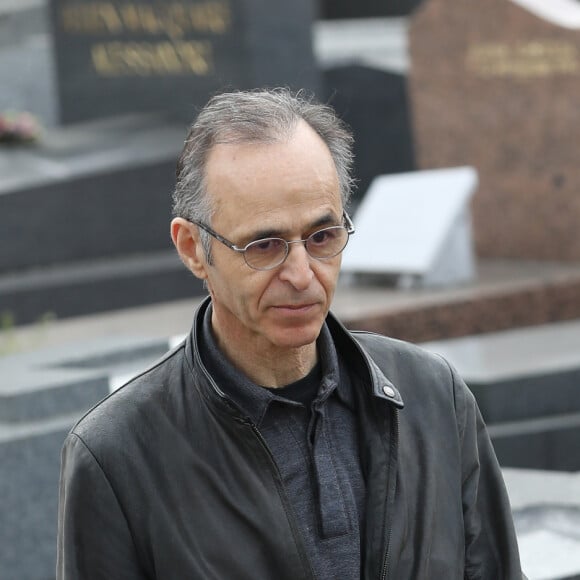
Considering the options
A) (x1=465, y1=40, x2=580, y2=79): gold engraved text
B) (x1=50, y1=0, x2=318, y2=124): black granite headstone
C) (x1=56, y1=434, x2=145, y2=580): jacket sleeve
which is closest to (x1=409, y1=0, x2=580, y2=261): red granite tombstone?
(x1=465, y1=40, x2=580, y2=79): gold engraved text

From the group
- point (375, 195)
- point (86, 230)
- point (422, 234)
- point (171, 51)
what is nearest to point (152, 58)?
point (171, 51)

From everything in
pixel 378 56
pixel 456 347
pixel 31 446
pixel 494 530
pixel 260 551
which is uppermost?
pixel 260 551

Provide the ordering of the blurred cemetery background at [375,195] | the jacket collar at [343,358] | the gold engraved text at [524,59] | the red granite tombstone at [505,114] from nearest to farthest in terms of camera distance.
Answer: the jacket collar at [343,358], the blurred cemetery background at [375,195], the gold engraved text at [524,59], the red granite tombstone at [505,114]

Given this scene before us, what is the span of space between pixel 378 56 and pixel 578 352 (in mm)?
12509

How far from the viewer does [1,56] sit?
61.9 feet

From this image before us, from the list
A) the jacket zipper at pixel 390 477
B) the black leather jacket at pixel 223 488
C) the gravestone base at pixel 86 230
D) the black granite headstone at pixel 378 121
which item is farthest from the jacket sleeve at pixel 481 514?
the black granite headstone at pixel 378 121

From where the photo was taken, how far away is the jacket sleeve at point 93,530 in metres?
2.20

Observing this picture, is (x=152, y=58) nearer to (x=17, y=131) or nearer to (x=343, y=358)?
(x=17, y=131)

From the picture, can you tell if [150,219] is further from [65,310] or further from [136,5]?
[136,5]

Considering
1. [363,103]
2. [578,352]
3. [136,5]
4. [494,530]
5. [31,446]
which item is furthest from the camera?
[363,103]

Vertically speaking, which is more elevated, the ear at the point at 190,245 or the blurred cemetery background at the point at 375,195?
the ear at the point at 190,245

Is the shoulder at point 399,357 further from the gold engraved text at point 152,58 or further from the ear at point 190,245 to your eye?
the gold engraved text at point 152,58

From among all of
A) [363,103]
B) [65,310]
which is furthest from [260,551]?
[363,103]

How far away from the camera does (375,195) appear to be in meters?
10.7
